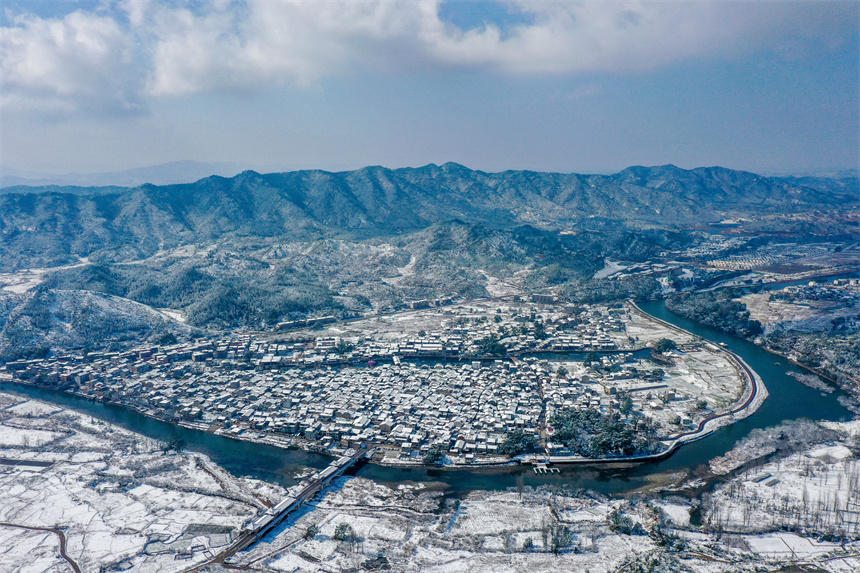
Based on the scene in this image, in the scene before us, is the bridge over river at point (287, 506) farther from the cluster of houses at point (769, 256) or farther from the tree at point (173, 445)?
the cluster of houses at point (769, 256)

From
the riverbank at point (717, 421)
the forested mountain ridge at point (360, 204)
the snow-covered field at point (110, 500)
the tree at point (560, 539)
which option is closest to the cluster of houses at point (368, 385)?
the riverbank at point (717, 421)

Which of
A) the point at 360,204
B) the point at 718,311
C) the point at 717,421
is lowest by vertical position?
the point at 717,421

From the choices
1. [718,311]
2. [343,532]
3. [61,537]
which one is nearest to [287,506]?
[343,532]

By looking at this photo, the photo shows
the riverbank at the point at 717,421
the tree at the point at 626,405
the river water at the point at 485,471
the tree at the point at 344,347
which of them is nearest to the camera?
the river water at the point at 485,471

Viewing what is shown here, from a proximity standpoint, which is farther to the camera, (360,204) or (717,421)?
(360,204)

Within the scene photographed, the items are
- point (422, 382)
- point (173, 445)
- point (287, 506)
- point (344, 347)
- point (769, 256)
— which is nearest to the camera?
point (287, 506)

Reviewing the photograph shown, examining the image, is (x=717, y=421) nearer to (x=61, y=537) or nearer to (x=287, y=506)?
(x=287, y=506)
